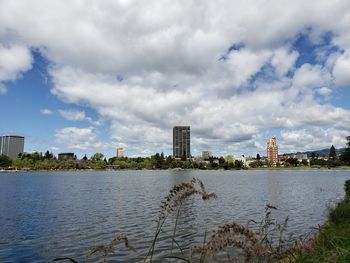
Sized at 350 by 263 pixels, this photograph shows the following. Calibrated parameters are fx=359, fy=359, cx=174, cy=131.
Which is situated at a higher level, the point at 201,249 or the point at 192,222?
the point at 201,249

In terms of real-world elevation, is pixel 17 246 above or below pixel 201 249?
below

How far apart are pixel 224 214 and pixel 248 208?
850cm

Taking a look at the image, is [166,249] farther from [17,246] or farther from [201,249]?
[201,249]

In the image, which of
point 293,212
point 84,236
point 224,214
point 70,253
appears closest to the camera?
point 70,253

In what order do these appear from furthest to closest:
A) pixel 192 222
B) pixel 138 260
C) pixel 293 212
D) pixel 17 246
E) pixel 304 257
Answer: pixel 293 212 < pixel 192 222 < pixel 17 246 < pixel 138 260 < pixel 304 257

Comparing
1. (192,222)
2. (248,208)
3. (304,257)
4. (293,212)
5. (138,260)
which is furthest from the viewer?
(248,208)

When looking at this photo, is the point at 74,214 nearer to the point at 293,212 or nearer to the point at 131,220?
the point at 131,220

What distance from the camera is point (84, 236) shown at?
100ft

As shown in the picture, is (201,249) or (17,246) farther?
(17,246)

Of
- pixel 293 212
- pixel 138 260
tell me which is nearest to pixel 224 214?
pixel 293 212

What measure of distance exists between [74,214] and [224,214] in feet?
60.3

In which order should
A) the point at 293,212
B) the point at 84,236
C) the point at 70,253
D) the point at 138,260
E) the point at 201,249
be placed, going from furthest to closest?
the point at 293,212 → the point at 84,236 → the point at 70,253 → the point at 138,260 → the point at 201,249

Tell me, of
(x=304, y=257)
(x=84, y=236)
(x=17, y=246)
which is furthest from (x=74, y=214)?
(x=304, y=257)

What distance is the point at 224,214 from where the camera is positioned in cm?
4294
